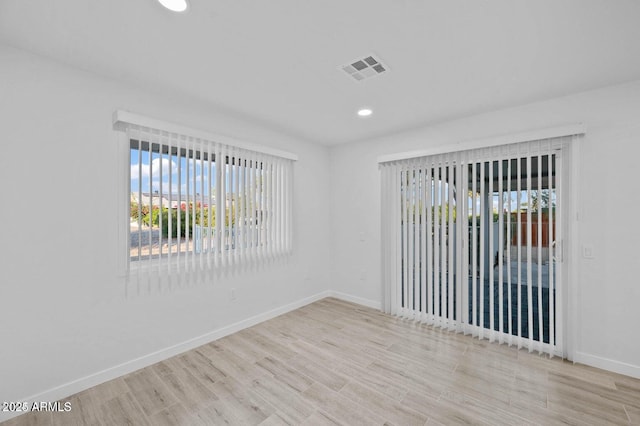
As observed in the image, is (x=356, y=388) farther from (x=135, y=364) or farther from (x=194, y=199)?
(x=194, y=199)

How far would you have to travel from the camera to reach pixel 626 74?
7.39 feet

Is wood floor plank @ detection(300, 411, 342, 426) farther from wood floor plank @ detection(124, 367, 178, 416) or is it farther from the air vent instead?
the air vent

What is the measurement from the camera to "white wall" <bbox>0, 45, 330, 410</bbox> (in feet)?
6.24

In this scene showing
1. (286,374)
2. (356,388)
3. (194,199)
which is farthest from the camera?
(194,199)

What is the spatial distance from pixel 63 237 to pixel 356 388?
2556 millimetres

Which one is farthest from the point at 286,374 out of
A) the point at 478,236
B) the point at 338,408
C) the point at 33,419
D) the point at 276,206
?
the point at 478,236

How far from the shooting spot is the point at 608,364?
7.98 feet

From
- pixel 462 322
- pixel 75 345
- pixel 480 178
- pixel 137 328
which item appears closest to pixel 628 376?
pixel 462 322

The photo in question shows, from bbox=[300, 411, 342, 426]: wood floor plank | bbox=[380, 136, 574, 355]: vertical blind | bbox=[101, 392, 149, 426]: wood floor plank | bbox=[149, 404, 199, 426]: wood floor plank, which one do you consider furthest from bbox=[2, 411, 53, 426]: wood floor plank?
bbox=[380, 136, 574, 355]: vertical blind

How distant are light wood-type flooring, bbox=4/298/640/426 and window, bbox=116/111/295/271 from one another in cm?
99

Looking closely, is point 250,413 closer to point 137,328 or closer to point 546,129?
point 137,328

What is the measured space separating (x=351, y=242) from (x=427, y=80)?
2577 millimetres

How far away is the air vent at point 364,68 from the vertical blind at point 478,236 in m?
1.60

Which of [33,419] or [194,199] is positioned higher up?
[194,199]
